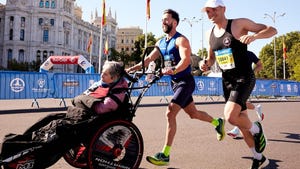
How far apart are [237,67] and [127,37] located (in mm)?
131475

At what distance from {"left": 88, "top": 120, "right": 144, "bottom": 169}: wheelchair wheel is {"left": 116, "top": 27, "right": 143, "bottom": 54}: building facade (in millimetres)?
130094

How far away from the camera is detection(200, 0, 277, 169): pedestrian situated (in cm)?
391

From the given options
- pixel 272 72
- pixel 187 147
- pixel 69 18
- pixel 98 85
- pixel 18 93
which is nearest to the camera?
pixel 98 85

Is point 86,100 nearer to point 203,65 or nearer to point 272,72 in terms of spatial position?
point 203,65

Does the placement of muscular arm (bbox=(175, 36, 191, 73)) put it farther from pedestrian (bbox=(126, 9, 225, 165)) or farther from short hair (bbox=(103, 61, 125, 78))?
short hair (bbox=(103, 61, 125, 78))

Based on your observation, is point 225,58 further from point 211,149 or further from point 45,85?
point 45,85

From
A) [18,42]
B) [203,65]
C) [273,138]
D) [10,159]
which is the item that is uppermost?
[18,42]

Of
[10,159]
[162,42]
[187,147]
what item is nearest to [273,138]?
[187,147]

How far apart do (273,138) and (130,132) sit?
405 cm

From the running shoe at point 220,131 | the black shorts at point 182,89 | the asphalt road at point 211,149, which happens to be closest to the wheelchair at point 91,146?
the asphalt road at point 211,149

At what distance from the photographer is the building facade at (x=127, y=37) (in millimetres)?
132875

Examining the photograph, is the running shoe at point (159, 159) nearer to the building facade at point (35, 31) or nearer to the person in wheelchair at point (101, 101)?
the person in wheelchair at point (101, 101)

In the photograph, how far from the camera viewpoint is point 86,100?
338cm

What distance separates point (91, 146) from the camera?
10.6 ft
